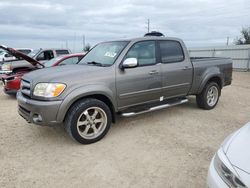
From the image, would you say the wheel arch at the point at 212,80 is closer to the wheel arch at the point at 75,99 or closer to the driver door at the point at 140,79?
the driver door at the point at 140,79

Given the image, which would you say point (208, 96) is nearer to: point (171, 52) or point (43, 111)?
point (171, 52)

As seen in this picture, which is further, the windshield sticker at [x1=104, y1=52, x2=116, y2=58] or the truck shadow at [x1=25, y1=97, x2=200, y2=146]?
the windshield sticker at [x1=104, y1=52, x2=116, y2=58]

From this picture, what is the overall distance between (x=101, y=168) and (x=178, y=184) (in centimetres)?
108

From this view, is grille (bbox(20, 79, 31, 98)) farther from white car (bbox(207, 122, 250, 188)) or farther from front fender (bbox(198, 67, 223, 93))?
front fender (bbox(198, 67, 223, 93))

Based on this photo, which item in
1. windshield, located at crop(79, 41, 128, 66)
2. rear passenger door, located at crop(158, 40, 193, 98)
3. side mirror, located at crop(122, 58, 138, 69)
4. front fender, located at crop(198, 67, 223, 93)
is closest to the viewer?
Result: side mirror, located at crop(122, 58, 138, 69)

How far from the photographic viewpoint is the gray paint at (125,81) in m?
3.73

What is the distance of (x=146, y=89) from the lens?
181 inches

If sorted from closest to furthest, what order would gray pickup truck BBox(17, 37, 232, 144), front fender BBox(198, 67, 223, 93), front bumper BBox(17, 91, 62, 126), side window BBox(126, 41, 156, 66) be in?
1. front bumper BBox(17, 91, 62, 126)
2. gray pickup truck BBox(17, 37, 232, 144)
3. side window BBox(126, 41, 156, 66)
4. front fender BBox(198, 67, 223, 93)

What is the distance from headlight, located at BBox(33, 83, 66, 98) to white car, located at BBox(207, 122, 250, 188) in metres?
2.47

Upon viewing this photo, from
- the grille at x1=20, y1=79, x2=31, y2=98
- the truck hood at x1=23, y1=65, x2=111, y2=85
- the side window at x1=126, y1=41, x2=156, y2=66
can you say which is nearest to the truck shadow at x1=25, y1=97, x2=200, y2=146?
the grille at x1=20, y1=79, x2=31, y2=98

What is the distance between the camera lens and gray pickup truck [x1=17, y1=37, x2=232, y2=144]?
3686 millimetres

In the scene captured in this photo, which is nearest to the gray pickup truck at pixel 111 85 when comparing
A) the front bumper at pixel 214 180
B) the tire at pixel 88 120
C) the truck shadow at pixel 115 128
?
the tire at pixel 88 120

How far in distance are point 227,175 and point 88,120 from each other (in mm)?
2553

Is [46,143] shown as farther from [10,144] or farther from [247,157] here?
[247,157]
